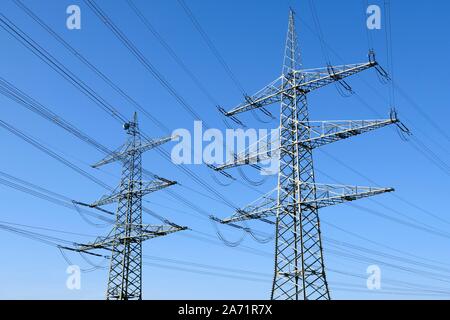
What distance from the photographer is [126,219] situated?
117 feet

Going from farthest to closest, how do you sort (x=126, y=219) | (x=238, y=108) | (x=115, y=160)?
(x=115, y=160) < (x=126, y=219) < (x=238, y=108)
